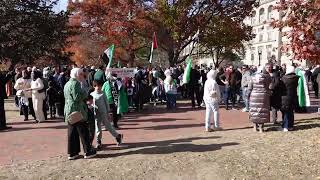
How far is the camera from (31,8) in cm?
2573

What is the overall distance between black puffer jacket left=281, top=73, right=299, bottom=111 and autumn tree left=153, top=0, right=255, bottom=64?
1785cm

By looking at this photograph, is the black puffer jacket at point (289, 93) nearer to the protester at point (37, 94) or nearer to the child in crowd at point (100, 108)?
the child in crowd at point (100, 108)

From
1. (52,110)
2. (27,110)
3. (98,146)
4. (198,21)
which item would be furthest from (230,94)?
(198,21)

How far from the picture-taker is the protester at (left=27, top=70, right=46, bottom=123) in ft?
52.6

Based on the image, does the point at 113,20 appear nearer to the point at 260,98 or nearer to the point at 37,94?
the point at 37,94

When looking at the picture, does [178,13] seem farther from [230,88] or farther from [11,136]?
[11,136]

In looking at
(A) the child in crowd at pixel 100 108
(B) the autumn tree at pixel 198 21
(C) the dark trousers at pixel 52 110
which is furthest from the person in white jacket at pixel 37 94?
(B) the autumn tree at pixel 198 21

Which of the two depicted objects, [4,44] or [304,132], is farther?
[4,44]

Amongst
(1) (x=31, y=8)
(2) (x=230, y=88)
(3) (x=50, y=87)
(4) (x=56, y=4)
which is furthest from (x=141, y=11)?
(3) (x=50, y=87)

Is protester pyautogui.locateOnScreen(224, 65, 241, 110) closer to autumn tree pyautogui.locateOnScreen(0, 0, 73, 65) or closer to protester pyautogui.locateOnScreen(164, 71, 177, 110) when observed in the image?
protester pyautogui.locateOnScreen(164, 71, 177, 110)

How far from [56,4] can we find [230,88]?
12198 mm

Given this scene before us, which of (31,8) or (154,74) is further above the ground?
(31,8)

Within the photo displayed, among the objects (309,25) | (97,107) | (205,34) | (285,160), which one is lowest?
(285,160)

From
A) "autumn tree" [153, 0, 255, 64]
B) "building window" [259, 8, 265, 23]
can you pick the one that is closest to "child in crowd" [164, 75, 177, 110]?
"autumn tree" [153, 0, 255, 64]
